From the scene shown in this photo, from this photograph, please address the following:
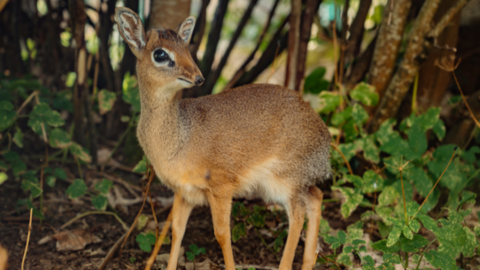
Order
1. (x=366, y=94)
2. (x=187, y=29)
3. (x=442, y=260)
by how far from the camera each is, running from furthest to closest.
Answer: (x=366, y=94) < (x=187, y=29) < (x=442, y=260)

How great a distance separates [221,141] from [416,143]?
5.58ft

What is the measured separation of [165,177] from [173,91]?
0.57 metres

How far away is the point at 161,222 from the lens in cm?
356

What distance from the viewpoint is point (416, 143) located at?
343cm

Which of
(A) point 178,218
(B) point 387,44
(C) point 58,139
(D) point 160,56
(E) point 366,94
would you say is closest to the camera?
(D) point 160,56

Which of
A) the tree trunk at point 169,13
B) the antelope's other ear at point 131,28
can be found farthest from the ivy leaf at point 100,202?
the tree trunk at point 169,13

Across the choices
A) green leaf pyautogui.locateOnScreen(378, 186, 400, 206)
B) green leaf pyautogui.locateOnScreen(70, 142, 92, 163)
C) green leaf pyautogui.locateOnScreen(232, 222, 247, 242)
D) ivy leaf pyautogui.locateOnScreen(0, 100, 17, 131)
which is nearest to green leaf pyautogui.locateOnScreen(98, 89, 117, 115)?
green leaf pyautogui.locateOnScreen(70, 142, 92, 163)

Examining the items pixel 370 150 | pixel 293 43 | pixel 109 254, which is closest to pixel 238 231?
pixel 109 254

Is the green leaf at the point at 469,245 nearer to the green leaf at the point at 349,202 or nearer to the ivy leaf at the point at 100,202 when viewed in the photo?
the green leaf at the point at 349,202

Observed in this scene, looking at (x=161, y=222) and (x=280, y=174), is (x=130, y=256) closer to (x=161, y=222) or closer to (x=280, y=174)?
(x=161, y=222)

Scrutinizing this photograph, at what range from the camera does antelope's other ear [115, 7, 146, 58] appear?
8.28ft

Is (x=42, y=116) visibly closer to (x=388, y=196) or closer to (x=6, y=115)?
(x=6, y=115)

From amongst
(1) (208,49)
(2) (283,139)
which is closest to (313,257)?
(2) (283,139)

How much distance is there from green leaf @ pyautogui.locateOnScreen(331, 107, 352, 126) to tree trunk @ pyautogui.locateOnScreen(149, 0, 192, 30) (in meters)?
1.64
